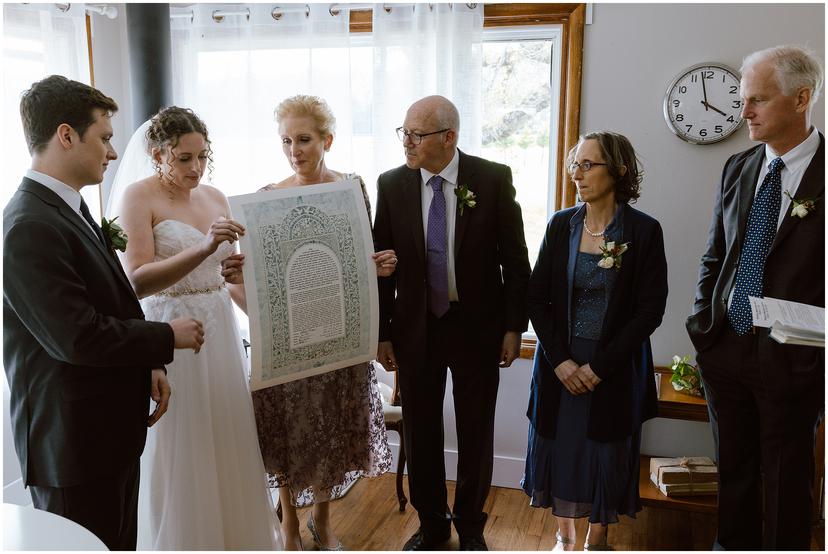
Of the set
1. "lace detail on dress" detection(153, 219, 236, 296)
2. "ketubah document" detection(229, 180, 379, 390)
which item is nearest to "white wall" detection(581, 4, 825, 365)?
"ketubah document" detection(229, 180, 379, 390)

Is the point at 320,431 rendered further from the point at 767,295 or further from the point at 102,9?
the point at 102,9

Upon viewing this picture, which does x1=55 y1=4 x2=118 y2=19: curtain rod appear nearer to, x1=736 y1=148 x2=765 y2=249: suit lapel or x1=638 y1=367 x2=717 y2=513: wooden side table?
x1=736 y1=148 x2=765 y2=249: suit lapel

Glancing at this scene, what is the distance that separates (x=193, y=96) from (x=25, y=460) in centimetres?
257

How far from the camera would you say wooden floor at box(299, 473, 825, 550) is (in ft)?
9.66

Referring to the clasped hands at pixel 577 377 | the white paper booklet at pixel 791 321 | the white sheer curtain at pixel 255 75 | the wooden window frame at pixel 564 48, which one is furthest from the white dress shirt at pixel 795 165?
the white sheer curtain at pixel 255 75

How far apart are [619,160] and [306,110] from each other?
3.80 ft

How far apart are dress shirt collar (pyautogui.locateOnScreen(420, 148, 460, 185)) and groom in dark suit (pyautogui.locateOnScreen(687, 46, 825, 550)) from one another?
3.18ft

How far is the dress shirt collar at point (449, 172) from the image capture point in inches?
102

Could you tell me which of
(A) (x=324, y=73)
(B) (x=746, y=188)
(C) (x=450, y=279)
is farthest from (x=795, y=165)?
(A) (x=324, y=73)

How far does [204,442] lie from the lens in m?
2.36

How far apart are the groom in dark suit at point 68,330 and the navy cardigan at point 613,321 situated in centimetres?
137

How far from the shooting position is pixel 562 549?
272 centimetres

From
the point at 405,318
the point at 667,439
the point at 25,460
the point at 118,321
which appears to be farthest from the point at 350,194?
the point at 667,439

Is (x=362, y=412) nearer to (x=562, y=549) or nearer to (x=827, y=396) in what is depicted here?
(x=562, y=549)
